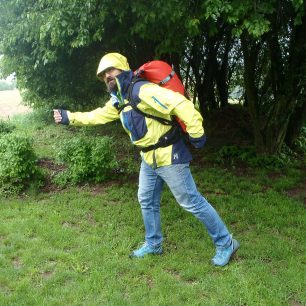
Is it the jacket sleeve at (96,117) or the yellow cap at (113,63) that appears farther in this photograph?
the jacket sleeve at (96,117)

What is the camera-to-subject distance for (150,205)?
190 inches

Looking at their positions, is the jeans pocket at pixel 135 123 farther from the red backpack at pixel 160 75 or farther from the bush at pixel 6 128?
the bush at pixel 6 128

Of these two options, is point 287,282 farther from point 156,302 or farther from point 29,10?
point 29,10

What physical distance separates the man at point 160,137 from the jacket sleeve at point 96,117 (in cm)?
10

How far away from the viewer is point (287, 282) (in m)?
4.38

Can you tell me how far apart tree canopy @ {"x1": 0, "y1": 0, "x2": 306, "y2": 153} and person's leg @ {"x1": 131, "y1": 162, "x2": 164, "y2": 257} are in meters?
1.84

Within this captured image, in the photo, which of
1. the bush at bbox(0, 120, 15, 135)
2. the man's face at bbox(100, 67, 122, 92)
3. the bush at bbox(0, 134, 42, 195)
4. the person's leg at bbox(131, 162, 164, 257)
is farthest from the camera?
the bush at bbox(0, 120, 15, 135)

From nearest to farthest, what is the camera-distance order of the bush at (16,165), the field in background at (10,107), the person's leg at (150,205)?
the person's leg at (150,205) → the bush at (16,165) → the field in background at (10,107)

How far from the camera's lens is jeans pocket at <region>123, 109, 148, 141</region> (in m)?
4.34

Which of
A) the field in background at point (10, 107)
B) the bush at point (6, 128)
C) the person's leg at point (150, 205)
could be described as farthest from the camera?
the field in background at point (10, 107)

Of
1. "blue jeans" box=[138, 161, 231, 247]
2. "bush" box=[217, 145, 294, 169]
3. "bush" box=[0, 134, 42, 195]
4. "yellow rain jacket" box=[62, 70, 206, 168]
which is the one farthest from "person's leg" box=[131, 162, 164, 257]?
"bush" box=[217, 145, 294, 169]

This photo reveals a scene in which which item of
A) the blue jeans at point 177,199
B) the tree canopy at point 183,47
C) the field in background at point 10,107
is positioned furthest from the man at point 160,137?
the field in background at point 10,107

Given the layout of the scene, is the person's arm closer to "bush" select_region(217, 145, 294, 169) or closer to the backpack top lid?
the backpack top lid

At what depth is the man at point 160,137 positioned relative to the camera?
406cm
